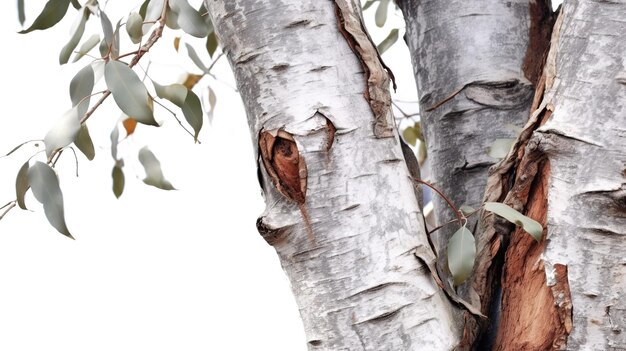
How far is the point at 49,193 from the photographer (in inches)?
26.6

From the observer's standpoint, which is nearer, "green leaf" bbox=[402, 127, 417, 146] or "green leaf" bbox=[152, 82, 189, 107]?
"green leaf" bbox=[152, 82, 189, 107]

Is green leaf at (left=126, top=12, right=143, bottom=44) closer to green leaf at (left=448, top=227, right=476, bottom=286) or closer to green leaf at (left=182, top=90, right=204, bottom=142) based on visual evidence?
green leaf at (left=182, top=90, right=204, bottom=142)

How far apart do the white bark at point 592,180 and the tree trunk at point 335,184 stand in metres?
0.10

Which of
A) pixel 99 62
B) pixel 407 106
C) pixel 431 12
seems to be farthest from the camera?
pixel 407 106

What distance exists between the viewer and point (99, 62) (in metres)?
0.70

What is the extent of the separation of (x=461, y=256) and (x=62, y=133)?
353 mm

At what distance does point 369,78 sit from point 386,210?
0.11 metres

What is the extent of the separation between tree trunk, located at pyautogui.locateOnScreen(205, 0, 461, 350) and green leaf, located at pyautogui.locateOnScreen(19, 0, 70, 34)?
8.6 inches

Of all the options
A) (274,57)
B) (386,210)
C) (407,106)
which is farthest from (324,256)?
(407,106)

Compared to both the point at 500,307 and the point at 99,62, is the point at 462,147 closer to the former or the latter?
the point at 500,307

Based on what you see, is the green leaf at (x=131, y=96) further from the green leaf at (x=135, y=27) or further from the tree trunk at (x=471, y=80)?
the tree trunk at (x=471, y=80)

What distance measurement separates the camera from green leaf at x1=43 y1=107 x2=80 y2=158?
25.3 inches

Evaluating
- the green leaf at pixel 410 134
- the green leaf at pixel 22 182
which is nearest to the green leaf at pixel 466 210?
the green leaf at pixel 22 182

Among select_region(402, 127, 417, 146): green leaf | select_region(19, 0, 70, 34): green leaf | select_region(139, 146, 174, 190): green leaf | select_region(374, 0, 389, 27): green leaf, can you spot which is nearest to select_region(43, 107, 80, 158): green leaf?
select_region(19, 0, 70, 34): green leaf
